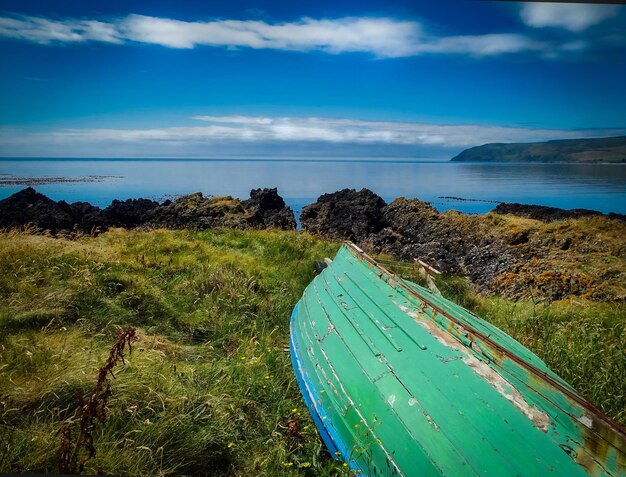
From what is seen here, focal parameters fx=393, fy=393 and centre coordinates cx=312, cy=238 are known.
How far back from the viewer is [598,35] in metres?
4.12

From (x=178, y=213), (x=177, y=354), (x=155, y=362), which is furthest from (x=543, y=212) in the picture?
(x=178, y=213)

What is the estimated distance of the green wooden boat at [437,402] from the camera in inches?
59.8

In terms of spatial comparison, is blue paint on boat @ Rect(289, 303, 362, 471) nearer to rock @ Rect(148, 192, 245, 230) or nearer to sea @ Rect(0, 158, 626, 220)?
sea @ Rect(0, 158, 626, 220)

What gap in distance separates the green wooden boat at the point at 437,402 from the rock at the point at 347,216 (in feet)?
21.4

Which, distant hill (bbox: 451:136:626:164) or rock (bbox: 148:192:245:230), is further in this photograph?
rock (bbox: 148:192:245:230)

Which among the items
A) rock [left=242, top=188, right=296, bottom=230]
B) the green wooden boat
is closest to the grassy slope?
the green wooden boat

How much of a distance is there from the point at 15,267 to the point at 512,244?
7062mm


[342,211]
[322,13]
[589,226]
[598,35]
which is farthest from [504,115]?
[342,211]

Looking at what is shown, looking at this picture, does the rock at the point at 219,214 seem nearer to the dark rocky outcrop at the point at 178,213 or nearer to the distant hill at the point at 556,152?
the dark rocky outcrop at the point at 178,213

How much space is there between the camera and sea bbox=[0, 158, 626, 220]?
192 inches

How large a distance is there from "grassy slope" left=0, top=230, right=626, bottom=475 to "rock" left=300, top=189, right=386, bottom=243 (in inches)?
164

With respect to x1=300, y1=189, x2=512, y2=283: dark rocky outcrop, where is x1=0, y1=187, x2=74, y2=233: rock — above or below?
above

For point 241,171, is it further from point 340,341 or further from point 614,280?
point 614,280

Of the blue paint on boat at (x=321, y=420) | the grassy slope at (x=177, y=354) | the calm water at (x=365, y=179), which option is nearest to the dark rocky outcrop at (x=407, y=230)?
the calm water at (x=365, y=179)
